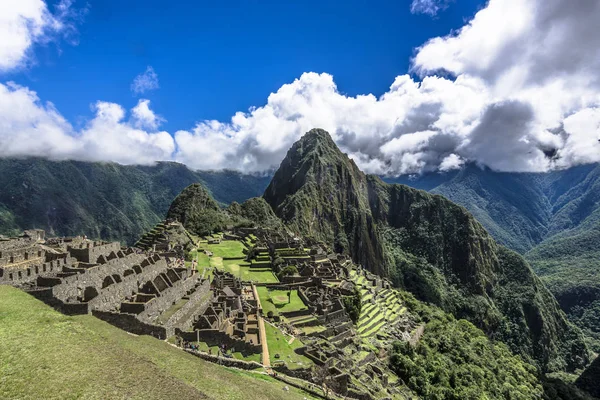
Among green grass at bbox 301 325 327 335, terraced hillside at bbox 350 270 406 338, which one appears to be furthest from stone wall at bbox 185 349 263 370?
terraced hillside at bbox 350 270 406 338

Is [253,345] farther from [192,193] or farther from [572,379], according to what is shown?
[572,379]

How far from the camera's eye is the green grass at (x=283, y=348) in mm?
31555

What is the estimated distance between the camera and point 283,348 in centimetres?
3412

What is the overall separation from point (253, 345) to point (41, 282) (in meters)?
16.2

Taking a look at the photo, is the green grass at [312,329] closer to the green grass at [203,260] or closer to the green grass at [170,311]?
the green grass at [170,311]

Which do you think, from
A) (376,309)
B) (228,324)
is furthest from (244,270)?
(228,324)

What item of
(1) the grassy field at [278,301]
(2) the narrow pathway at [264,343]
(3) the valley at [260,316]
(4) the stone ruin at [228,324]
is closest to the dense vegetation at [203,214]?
(3) the valley at [260,316]

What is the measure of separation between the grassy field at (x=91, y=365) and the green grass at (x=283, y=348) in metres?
6.79

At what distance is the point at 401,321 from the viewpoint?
6750 cm

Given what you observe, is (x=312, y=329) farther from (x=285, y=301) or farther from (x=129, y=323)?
(x=129, y=323)

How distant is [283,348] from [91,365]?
1906 cm

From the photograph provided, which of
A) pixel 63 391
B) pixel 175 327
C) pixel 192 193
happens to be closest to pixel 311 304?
pixel 175 327

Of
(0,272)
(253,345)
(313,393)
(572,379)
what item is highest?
(0,272)

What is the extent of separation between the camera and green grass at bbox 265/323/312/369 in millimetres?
31555
